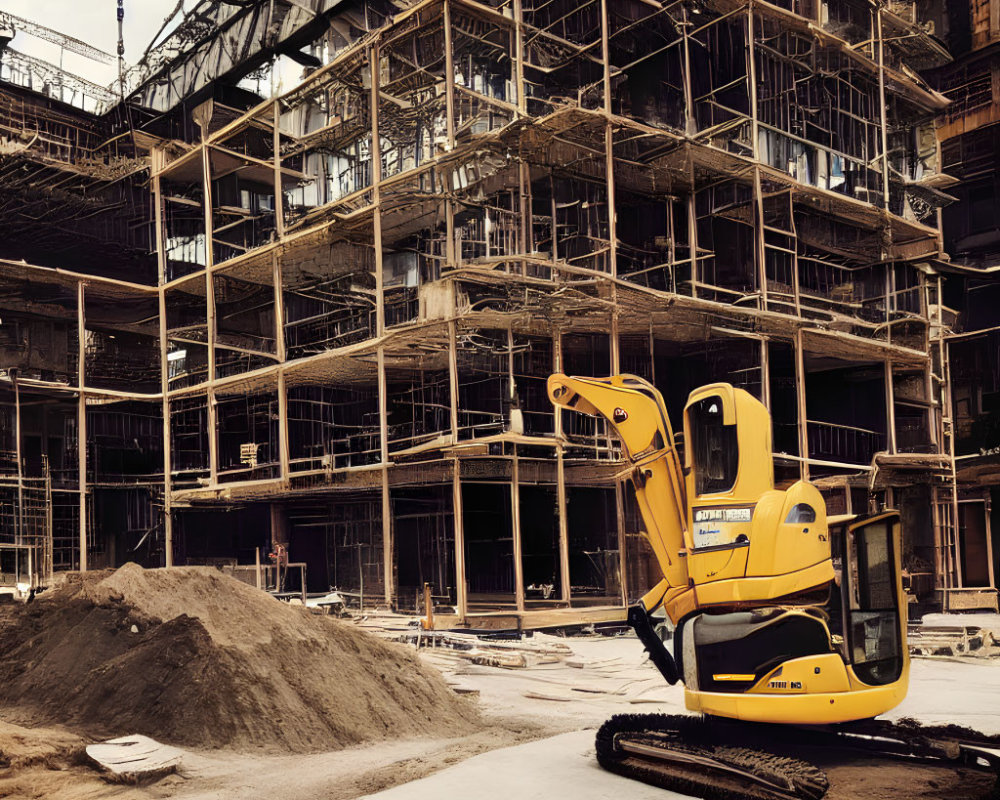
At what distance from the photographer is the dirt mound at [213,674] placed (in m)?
12.3

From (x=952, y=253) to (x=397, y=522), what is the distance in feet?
72.9

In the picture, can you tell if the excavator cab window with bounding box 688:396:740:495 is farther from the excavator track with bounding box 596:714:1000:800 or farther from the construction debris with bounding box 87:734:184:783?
the construction debris with bounding box 87:734:184:783

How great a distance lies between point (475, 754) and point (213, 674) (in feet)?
11.0

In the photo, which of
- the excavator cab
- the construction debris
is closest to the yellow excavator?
the excavator cab

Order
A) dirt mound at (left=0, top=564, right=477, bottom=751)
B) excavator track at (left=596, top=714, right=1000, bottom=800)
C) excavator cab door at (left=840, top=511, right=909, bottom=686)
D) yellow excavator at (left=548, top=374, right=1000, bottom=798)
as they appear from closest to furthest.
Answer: excavator track at (left=596, top=714, right=1000, bottom=800) → yellow excavator at (left=548, top=374, right=1000, bottom=798) → excavator cab door at (left=840, top=511, right=909, bottom=686) → dirt mound at (left=0, top=564, right=477, bottom=751)

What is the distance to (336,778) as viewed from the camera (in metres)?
10.8

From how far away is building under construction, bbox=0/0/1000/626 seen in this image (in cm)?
2603

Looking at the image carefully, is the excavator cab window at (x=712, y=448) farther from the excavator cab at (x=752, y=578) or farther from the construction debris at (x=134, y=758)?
the construction debris at (x=134, y=758)

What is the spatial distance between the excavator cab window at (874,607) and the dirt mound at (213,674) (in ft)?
17.5

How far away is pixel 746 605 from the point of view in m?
9.77

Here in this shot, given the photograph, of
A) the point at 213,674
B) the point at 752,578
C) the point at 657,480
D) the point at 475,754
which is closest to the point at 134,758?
the point at 213,674

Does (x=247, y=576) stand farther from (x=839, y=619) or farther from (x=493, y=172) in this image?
(x=839, y=619)

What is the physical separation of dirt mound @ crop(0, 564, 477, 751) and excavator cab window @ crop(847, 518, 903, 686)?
17.5ft

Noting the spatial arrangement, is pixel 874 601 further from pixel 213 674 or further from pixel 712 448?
pixel 213 674
